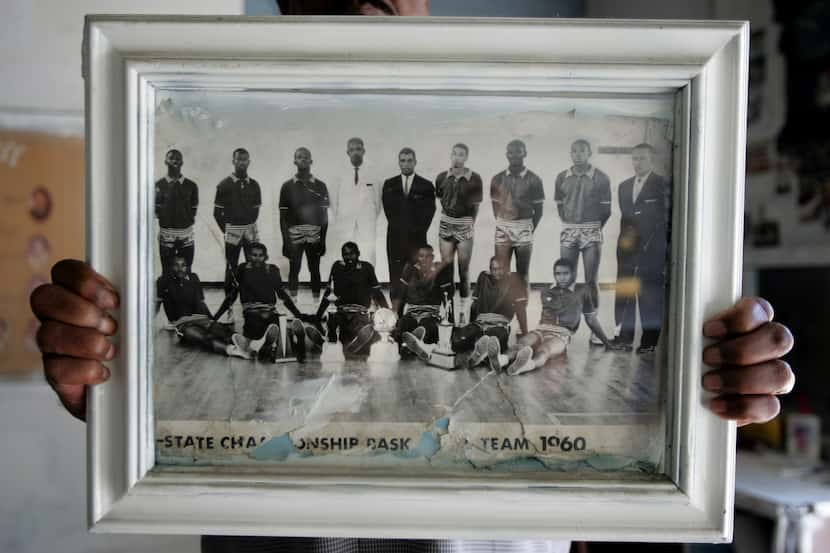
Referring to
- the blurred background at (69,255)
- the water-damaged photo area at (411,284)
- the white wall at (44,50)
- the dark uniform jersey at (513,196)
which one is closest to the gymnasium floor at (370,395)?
the water-damaged photo area at (411,284)

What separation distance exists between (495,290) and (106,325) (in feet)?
1.51

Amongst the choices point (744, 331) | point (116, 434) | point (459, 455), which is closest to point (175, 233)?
point (116, 434)

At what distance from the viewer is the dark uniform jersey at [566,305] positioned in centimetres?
79

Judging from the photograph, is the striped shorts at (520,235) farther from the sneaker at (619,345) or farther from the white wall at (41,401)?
the white wall at (41,401)

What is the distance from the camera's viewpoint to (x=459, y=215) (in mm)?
789

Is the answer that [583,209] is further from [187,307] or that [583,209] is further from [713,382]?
[187,307]

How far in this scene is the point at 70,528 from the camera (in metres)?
1.92

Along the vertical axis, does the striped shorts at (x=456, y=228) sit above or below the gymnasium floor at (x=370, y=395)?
above

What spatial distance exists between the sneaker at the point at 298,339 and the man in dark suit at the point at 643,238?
1.26 ft

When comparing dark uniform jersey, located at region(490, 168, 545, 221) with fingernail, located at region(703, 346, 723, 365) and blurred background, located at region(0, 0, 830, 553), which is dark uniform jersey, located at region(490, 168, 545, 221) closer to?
fingernail, located at region(703, 346, 723, 365)

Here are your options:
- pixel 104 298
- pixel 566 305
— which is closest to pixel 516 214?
pixel 566 305

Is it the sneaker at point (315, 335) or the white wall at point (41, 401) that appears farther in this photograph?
the white wall at point (41, 401)

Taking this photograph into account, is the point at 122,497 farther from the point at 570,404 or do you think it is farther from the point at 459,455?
the point at 570,404

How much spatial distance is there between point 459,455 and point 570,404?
148 millimetres
